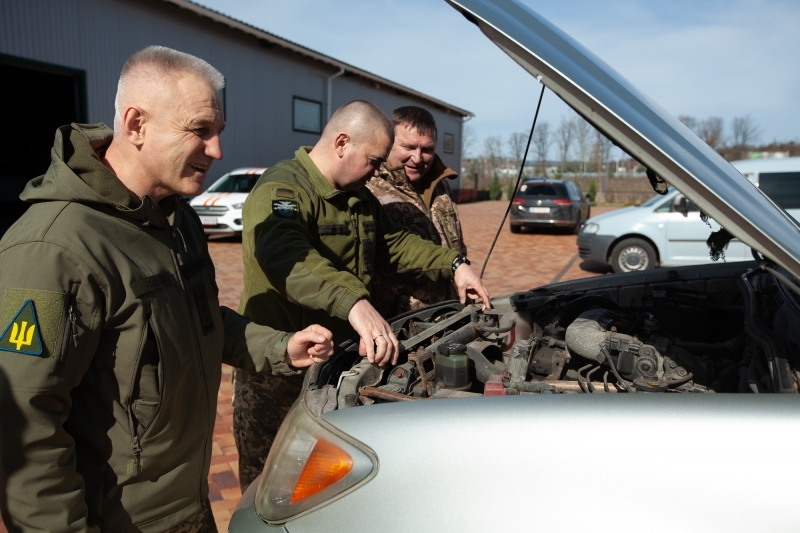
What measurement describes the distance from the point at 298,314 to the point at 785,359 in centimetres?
176

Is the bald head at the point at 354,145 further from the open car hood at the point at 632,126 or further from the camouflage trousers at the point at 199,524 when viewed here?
the camouflage trousers at the point at 199,524

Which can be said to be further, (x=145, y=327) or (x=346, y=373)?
(x=346, y=373)

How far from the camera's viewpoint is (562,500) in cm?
126

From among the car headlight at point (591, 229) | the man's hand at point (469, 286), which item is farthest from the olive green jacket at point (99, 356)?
the car headlight at point (591, 229)

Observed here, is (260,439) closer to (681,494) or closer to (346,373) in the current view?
(346,373)

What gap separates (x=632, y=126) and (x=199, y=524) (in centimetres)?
158

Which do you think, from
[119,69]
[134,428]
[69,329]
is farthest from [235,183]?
[69,329]

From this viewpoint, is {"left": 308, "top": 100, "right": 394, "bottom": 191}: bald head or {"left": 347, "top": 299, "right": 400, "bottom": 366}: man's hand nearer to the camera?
{"left": 347, "top": 299, "right": 400, "bottom": 366}: man's hand

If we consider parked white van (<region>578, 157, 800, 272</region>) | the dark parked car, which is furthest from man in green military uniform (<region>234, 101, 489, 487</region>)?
the dark parked car

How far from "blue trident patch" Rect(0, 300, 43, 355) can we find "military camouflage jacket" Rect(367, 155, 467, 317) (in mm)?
1950

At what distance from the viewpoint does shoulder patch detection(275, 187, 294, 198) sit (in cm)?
237

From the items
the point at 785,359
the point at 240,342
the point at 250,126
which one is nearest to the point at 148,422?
the point at 240,342

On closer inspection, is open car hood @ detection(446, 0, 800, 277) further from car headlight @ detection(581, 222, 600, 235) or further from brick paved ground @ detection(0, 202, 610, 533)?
car headlight @ detection(581, 222, 600, 235)

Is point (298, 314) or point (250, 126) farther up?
point (250, 126)
